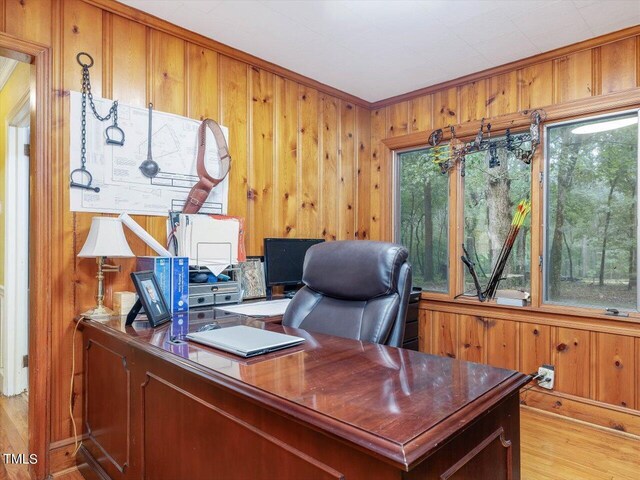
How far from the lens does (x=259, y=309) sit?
7.81 feet

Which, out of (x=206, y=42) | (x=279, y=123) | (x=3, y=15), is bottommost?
(x=279, y=123)

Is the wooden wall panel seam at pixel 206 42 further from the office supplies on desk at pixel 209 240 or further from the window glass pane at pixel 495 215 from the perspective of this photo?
the window glass pane at pixel 495 215

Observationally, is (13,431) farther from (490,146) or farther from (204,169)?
(490,146)

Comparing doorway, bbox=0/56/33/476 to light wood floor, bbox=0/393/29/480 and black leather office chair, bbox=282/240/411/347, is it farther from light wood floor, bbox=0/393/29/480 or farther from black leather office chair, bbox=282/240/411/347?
black leather office chair, bbox=282/240/411/347

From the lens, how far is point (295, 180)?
3.28m

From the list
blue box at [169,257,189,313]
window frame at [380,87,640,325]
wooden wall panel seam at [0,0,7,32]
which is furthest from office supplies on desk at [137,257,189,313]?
window frame at [380,87,640,325]

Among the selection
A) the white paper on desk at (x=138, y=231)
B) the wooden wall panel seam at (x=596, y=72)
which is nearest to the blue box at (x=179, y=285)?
the white paper on desk at (x=138, y=231)

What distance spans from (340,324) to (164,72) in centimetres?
185

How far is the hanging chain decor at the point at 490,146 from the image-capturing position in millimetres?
2854

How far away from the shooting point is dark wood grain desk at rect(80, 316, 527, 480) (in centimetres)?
83

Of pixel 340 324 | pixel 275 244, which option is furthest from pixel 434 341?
pixel 340 324

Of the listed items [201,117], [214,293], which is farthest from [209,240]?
[201,117]

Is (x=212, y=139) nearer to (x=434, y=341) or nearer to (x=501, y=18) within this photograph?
(x=501, y=18)

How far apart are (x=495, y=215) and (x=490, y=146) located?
524mm
